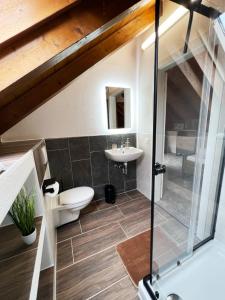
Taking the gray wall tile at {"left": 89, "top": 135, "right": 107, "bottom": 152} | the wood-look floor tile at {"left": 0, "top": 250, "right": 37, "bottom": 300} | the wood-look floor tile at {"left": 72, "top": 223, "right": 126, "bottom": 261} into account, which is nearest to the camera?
the wood-look floor tile at {"left": 0, "top": 250, "right": 37, "bottom": 300}

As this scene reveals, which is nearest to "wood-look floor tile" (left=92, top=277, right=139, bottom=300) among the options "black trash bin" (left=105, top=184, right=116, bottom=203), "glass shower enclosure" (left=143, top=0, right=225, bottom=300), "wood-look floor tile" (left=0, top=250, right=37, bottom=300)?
"glass shower enclosure" (left=143, top=0, right=225, bottom=300)

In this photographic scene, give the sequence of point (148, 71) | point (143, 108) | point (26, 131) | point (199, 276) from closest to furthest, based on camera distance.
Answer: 1. point (199, 276)
2. point (26, 131)
3. point (148, 71)
4. point (143, 108)

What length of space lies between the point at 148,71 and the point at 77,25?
1.57m

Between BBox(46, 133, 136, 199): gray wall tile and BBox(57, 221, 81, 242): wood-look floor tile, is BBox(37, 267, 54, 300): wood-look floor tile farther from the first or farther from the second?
BBox(46, 133, 136, 199): gray wall tile

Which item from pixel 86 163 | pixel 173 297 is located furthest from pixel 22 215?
pixel 86 163

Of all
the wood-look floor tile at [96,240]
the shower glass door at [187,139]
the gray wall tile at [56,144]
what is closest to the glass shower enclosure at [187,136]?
the shower glass door at [187,139]

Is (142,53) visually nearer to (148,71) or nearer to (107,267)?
(148,71)

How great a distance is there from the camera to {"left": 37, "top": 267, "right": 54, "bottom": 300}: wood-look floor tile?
101 cm

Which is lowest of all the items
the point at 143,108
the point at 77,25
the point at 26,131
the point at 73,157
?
the point at 73,157

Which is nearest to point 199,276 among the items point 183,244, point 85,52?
point 183,244

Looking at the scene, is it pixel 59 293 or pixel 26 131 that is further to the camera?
pixel 26 131

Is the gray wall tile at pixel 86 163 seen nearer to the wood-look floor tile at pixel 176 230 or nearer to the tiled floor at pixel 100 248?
the tiled floor at pixel 100 248

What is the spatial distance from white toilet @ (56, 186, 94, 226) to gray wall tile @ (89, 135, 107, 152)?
0.68 metres

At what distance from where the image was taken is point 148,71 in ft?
6.81
